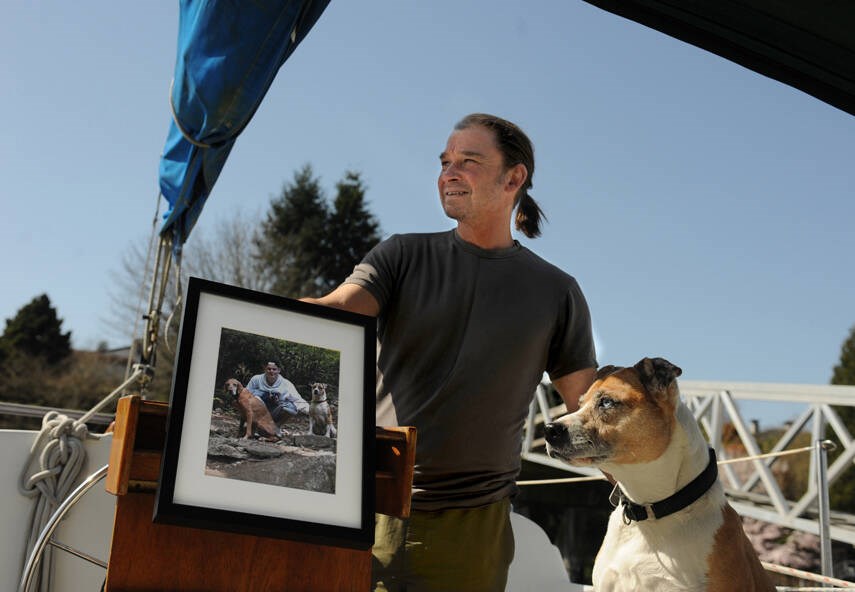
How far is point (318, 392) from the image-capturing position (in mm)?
1395

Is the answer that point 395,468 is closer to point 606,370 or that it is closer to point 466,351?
point 466,351

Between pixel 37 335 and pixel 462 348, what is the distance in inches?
1106

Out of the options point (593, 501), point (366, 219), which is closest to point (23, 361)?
point (366, 219)

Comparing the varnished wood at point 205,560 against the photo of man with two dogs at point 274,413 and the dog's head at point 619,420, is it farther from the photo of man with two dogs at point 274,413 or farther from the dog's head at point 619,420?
the dog's head at point 619,420

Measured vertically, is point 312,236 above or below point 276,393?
above

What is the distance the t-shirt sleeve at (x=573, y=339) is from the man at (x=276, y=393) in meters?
1.02

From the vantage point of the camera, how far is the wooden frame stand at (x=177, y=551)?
1271 mm

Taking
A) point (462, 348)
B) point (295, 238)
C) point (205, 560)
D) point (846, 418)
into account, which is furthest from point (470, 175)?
point (295, 238)

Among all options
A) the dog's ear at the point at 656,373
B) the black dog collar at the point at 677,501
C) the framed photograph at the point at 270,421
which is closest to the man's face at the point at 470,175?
the dog's ear at the point at 656,373

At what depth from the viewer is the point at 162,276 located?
374 cm

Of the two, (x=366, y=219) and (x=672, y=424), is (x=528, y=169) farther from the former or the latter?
(x=366, y=219)

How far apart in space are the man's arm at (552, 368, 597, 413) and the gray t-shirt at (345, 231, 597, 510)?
0.07 meters

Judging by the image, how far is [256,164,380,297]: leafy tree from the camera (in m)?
27.3

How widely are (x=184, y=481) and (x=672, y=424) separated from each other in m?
1.48
